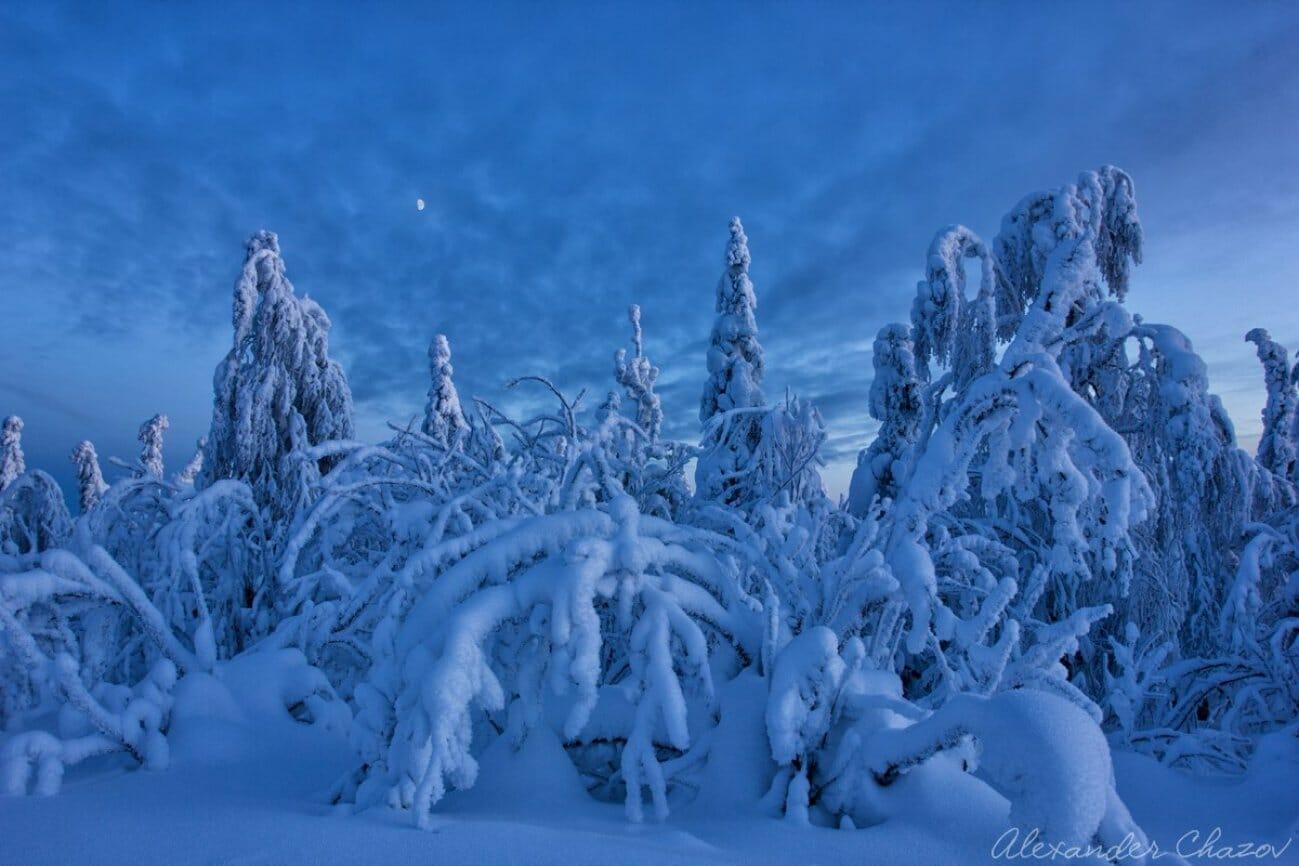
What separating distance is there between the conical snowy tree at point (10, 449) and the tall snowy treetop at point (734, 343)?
28676mm

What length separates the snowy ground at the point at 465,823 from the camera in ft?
6.84

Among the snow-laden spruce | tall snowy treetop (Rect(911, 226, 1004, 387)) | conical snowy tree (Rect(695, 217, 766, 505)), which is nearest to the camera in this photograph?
the snow-laden spruce

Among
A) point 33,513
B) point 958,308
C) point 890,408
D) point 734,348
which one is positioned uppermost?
point 734,348

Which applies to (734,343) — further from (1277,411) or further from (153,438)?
(153,438)

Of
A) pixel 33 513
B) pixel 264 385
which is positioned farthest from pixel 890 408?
pixel 33 513

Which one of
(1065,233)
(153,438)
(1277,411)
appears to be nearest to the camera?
(1065,233)

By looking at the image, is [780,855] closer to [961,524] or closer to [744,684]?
[744,684]

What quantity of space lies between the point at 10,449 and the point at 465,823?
3625cm

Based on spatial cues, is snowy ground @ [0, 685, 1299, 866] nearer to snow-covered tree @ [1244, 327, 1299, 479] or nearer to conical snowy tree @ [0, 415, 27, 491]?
snow-covered tree @ [1244, 327, 1299, 479]

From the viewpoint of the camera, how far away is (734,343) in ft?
57.8

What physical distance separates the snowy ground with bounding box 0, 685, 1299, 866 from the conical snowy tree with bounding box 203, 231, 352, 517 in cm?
985

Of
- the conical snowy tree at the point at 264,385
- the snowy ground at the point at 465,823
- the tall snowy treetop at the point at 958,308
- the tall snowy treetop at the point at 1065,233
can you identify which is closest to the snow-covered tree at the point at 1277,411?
the tall snowy treetop at the point at 1065,233

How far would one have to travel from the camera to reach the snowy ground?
209 cm
